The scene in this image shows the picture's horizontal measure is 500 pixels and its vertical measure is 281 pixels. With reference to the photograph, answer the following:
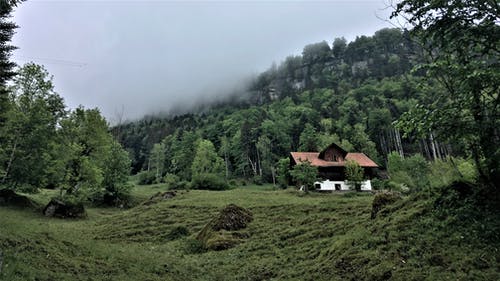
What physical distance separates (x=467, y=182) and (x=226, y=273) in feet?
31.1

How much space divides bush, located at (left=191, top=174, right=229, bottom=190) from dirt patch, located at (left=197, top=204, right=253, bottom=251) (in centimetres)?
3378

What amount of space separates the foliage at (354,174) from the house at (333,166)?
1519mm

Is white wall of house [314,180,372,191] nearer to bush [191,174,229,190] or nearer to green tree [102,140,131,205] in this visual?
bush [191,174,229,190]

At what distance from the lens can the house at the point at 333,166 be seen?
169 ft

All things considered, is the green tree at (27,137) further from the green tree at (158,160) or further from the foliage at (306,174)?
the green tree at (158,160)

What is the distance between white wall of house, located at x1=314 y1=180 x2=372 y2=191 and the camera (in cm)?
5072

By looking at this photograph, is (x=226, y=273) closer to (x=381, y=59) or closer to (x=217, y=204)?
(x=217, y=204)

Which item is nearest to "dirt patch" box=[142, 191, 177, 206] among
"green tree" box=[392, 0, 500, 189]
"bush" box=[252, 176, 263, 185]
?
"bush" box=[252, 176, 263, 185]

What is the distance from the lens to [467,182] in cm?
1068

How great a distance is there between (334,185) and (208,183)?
22.0 meters

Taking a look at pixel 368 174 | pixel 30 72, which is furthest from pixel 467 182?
pixel 368 174

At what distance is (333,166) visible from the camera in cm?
5341

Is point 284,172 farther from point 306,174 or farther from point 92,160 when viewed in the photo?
point 92,160

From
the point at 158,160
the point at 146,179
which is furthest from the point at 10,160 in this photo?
the point at 158,160
